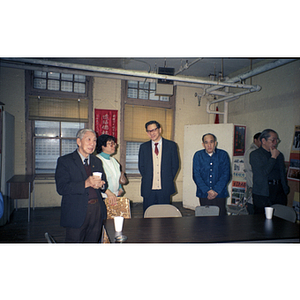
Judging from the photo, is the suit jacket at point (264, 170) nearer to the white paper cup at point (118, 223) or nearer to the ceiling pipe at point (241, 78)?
the ceiling pipe at point (241, 78)

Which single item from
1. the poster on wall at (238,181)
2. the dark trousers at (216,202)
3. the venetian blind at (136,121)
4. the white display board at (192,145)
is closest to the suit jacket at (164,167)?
the dark trousers at (216,202)

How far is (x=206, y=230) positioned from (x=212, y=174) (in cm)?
115

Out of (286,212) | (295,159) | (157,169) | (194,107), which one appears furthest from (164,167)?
(194,107)

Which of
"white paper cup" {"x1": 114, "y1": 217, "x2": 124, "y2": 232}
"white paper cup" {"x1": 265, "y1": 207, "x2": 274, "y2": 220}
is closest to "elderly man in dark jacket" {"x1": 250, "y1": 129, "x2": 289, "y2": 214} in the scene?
"white paper cup" {"x1": 265, "y1": 207, "x2": 274, "y2": 220}

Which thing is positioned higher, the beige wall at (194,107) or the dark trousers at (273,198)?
the beige wall at (194,107)

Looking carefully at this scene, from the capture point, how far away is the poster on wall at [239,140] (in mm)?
4211

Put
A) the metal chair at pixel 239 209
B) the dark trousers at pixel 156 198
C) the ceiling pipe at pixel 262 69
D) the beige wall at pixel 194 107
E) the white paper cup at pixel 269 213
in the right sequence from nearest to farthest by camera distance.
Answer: the white paper cup at pixel 269 213 → the ceiling pipe at pixel 262 69 → the beige wall at pixel 194 107 → the dark trousers at pixel 156 198 → the metal chair at pixel 239 209

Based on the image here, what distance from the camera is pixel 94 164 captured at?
79.4 inches

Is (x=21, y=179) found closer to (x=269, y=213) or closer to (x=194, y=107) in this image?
(x=269, y=213)

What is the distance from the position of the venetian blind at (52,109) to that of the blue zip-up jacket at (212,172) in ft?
7.61

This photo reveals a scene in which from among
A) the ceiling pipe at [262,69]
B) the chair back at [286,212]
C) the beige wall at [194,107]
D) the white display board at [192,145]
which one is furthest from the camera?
the white display board at [192,145]

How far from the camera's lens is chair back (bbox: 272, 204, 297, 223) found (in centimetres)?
207
